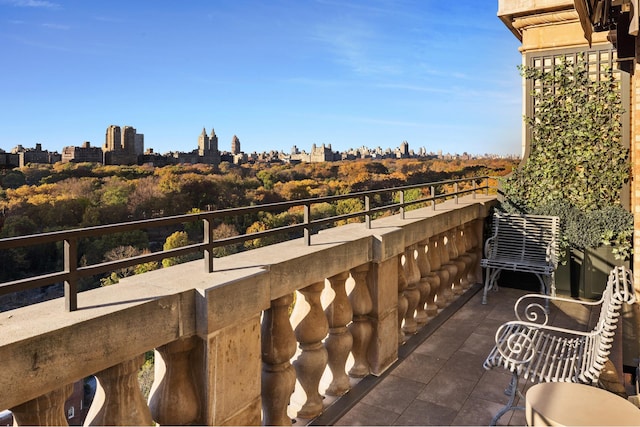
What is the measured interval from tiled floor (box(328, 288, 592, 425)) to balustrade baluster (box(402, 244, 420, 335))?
185mm

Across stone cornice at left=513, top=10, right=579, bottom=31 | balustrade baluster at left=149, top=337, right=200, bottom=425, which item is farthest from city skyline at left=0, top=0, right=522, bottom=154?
balustrade baluster at left=149, top=337, right=200, bottom=425

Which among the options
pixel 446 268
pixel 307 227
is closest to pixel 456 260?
pixel 446 268

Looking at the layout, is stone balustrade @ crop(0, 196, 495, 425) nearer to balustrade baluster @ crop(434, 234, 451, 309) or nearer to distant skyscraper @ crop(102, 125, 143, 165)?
balustrade baluster @ crop(434, 234, 451, 309)

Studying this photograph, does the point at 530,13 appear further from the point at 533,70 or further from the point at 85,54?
the point at 85,54

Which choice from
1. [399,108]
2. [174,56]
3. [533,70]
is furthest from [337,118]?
[533,70]

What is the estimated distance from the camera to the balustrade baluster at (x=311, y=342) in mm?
2594

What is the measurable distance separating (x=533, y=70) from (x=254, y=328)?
6378 mm

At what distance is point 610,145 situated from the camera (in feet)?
20.3

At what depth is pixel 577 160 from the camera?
640 centimetres

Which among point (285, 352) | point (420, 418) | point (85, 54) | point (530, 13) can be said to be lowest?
point (420, 418)

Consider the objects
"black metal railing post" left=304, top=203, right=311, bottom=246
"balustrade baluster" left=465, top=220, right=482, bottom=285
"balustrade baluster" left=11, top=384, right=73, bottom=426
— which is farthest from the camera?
"balustrade baluster" left=465, top=220, right=482, bottom=285

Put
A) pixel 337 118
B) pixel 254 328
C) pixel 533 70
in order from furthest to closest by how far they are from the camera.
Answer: pixel 337 118 → pixel 533 70 → pixel 254 328

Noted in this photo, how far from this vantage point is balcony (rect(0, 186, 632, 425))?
4.58 ft

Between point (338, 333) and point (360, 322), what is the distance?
13.3 inches
